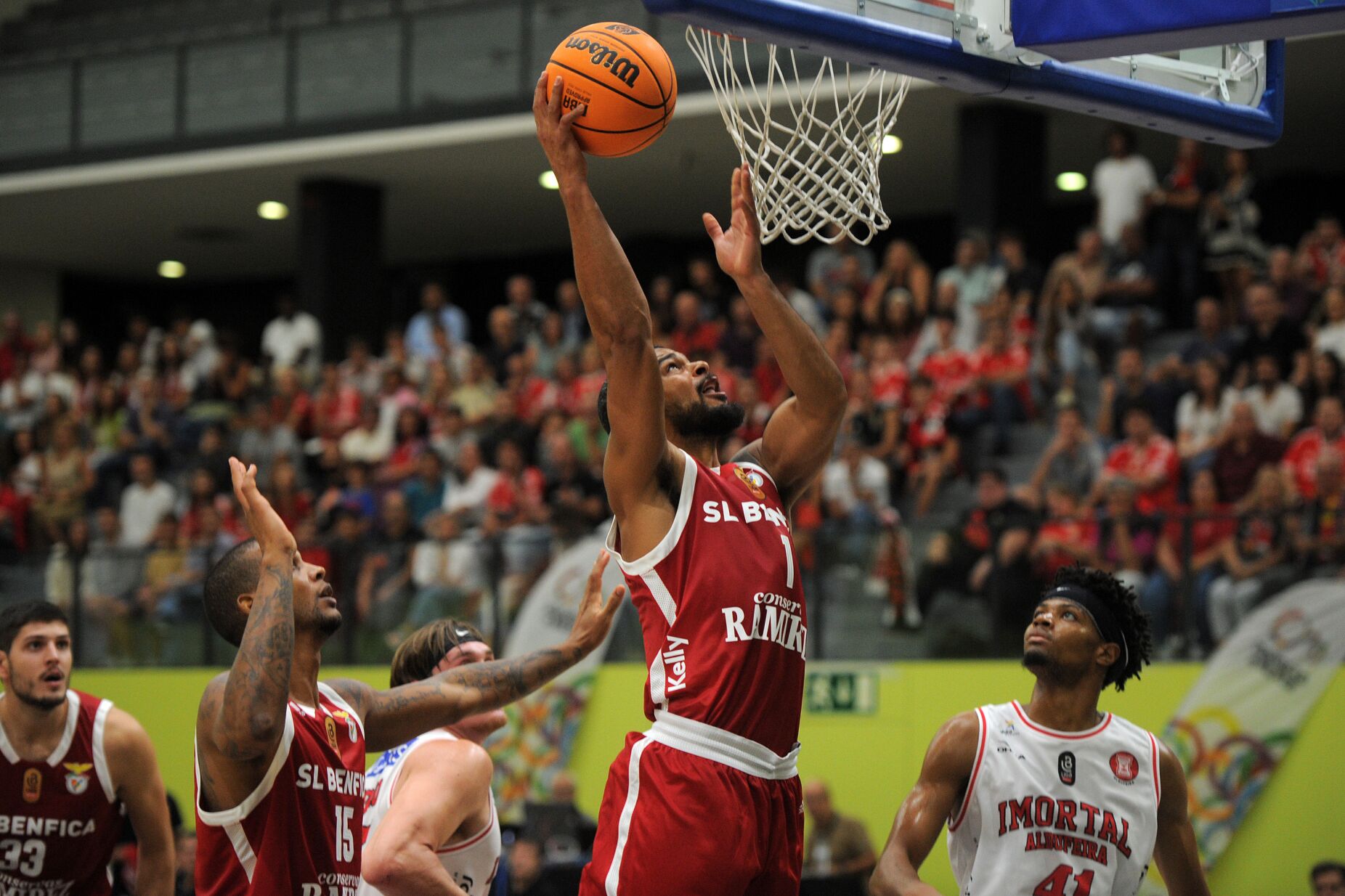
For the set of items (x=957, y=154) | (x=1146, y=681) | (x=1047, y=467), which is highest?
(x=957, y=154)

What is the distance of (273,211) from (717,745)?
18.4m

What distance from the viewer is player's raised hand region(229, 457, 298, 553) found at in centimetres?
450

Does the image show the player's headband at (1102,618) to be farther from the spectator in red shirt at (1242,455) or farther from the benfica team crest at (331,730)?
the spectator in red shirt at (1242,455)

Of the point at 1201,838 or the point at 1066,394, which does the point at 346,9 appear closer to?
the point at 1066,394

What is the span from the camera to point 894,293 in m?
14.6

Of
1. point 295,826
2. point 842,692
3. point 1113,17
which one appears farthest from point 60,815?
point 842,692

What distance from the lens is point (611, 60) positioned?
4.75 meters

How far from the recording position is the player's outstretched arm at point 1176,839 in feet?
18.4

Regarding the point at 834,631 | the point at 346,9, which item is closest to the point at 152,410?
the point at 346,9

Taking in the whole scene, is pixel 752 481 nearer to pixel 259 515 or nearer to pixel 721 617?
pixel 721 617

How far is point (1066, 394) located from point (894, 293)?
199 centimetres

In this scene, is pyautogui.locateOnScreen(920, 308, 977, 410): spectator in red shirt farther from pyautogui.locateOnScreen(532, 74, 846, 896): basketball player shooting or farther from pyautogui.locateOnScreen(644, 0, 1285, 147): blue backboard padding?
pyautogui.locateOnScreen(532, 74, 846, 896): basketball player shooting

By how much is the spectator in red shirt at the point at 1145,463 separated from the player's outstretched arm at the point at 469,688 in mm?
6827

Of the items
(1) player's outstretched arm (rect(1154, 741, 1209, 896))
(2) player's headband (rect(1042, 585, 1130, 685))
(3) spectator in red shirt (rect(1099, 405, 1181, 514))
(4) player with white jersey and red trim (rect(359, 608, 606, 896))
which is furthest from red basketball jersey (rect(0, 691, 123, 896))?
(3) spectator in red shirt (rect(1099, 405, 1181, 514))
